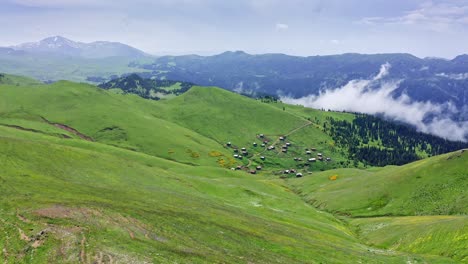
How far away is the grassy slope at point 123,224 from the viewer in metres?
48.5

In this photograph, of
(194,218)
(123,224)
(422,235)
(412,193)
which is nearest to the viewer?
(123,224)

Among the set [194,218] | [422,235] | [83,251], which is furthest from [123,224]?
[422,235]

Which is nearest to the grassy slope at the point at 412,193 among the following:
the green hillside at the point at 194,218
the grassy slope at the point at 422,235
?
the green hillside at the point at 194,218

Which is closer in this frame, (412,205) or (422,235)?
(422,235)

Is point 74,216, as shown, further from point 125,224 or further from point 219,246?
point 219,246

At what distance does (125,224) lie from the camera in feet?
189

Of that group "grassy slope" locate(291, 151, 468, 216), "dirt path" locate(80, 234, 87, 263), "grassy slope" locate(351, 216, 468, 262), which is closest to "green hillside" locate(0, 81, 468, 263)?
"dirt path" locate(80, 234, 87, 263)

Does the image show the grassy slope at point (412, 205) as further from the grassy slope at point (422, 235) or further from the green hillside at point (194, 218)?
the green hillside at point (194, 218)

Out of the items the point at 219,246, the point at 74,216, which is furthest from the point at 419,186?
the point at 74,216

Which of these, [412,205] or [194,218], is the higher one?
[194,218]

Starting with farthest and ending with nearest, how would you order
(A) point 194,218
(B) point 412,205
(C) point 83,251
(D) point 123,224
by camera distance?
1. (B) point 412,205
2. (A) point 194,218
3. (D) point 123,224
4. (C) point 83,251

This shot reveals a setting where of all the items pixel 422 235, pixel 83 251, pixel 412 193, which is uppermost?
pixel 83 251

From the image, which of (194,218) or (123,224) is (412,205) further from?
(123,224)

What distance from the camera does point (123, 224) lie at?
57.5 meters
